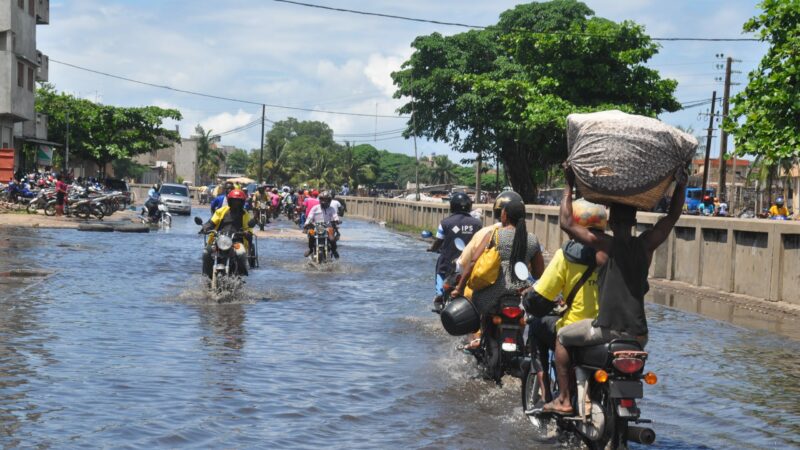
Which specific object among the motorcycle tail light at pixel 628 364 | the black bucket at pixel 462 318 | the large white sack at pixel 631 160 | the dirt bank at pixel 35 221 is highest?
the large white sack at pixel 631 160

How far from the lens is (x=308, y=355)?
33.8 ft

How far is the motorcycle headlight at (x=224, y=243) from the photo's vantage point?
1451 centimetres

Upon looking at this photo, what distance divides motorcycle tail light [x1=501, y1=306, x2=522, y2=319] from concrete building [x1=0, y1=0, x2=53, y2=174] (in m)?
40.3

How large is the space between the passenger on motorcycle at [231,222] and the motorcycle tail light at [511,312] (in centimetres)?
748

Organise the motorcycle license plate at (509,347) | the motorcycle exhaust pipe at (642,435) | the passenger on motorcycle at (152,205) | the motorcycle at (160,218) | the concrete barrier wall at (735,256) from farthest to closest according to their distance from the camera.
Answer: the passenger on motorcycle at (152,205), the motorcycle at (160,218), the concrete barrier wall at (735,256), the motorcycle license plate at (509,347), the motorcycle exhaust pipe at (642,435)

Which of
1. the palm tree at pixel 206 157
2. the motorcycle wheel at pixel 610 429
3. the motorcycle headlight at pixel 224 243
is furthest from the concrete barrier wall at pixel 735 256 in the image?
the palm tree at pixel 206 157

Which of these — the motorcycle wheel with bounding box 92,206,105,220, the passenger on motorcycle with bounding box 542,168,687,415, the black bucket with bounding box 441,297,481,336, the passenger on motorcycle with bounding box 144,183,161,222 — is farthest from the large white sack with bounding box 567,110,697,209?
the passenger on motorcycle with bounding box 144,183,161,222

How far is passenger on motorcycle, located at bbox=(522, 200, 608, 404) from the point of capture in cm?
601

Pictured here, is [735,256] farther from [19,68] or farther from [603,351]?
[19,68]

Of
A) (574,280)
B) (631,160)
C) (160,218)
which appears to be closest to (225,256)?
(574,280)

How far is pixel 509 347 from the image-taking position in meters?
7.91

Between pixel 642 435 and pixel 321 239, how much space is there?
643 inches

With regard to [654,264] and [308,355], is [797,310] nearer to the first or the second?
[654,264]

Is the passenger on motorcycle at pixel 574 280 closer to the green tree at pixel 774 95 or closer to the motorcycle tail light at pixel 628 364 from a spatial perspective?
the motorcycle tail light at pixel 628 364
